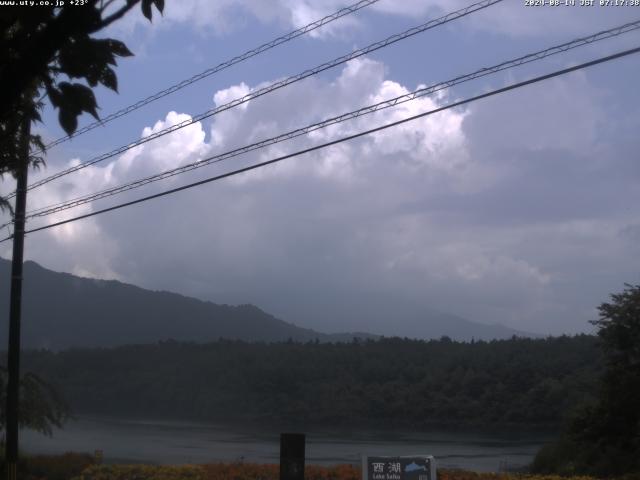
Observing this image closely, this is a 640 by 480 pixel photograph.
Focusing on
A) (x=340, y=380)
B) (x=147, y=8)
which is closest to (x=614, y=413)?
(x=147, y=8)

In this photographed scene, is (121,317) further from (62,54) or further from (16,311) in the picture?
(62,54)

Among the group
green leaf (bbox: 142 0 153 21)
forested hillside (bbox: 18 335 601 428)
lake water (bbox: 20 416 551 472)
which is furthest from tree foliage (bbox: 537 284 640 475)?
green leaf (bbox: 142 0 153 21)

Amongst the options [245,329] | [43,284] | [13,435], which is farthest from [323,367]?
[43,284]

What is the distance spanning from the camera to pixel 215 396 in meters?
39.5

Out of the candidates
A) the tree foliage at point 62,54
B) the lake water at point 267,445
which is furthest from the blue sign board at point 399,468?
the lake water at point 267,445

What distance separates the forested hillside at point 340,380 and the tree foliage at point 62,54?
21.4 meters

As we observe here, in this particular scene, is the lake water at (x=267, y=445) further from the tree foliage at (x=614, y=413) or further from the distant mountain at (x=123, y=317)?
the distant mountain at (x=123, y=317)

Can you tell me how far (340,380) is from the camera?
115 feet

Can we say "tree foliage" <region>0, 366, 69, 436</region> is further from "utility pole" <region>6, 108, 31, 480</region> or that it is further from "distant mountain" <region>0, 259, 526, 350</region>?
"distant mountain" <region>0, 259, 526, 350</region>

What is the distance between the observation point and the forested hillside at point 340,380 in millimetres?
Result: 29016

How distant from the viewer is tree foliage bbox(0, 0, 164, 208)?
4.49 metres

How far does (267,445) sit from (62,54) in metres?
22.1

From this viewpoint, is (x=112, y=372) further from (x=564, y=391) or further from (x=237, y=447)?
(x=564, y=391)

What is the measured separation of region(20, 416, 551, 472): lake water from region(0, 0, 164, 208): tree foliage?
14866 millimetres
